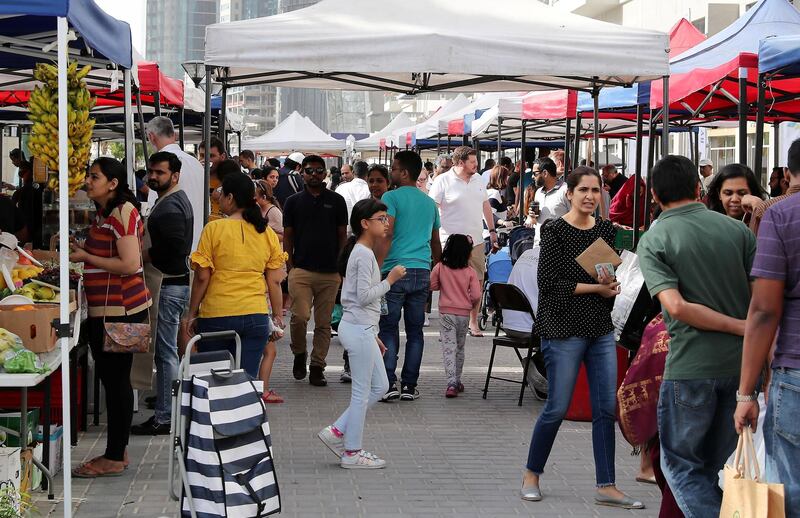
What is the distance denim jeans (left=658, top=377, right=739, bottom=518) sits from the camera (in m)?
4.92

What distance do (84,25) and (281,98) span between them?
14322 cm

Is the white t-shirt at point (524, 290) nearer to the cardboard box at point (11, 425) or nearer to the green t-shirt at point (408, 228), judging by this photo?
the green t-shirt at point (408, 228)

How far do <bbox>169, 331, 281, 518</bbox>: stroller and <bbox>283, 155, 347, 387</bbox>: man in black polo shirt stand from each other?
4.60 meters

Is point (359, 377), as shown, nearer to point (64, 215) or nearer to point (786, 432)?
point (64, 215)

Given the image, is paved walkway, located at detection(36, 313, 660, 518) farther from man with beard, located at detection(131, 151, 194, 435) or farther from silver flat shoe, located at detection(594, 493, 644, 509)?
man with beard, located at detection(131, 151, 194, 435)

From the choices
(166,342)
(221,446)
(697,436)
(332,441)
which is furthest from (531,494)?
(166,342)

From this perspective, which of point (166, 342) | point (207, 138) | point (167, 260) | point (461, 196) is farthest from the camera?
point (461, 196)

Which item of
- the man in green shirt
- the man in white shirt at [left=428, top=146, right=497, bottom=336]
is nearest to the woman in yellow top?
the man in green shirt

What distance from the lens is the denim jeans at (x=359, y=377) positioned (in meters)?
7.25

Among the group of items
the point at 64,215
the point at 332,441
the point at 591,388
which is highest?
the point at 64,215

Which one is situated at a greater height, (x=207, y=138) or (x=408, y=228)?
(x=207, y=138)

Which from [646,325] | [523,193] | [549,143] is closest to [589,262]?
[646,325]

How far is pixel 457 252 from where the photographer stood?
33.6 ft

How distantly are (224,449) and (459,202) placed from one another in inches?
291
